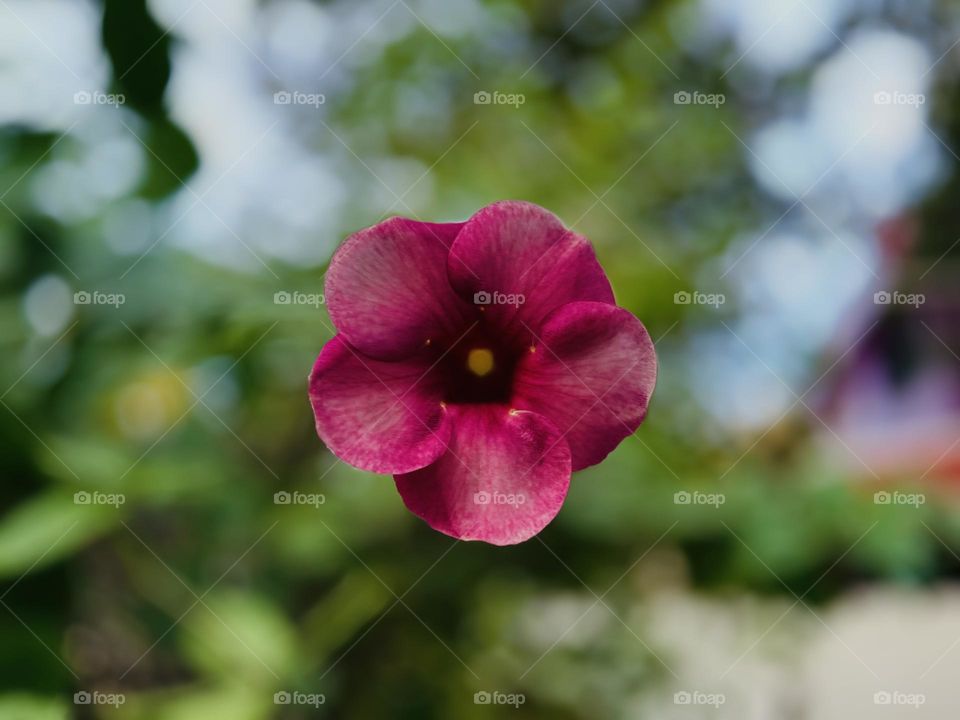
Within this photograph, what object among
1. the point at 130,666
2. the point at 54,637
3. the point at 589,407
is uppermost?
the point at 589,407

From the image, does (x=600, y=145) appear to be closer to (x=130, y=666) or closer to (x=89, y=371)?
(x=89, y=371)

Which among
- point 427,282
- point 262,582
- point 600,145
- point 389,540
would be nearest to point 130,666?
point 262,582

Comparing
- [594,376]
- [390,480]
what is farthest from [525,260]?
→ [390,480]

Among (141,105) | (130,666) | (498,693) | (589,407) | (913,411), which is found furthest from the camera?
(913,411)

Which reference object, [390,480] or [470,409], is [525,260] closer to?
[470,409]

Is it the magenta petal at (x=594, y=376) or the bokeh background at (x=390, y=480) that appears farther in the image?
the bokeh background at (x=390, y=480)
